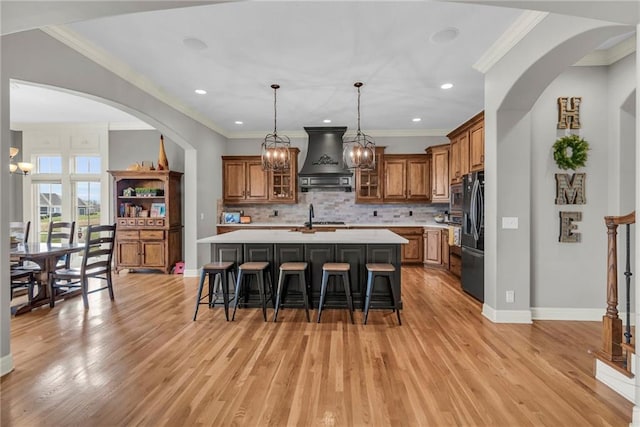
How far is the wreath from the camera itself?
3324mm

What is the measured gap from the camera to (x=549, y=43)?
2607 millimetres

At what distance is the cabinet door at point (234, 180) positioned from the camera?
22.9 feet

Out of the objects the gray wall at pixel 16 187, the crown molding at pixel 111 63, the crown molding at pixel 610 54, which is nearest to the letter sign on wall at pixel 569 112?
the crown molding at pixel 610 54

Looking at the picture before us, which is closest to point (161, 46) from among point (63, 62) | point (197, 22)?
point (197, 22)

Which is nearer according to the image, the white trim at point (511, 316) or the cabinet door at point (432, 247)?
the white trim at point (511, 316)

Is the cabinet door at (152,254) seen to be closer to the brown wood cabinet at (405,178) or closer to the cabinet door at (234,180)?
the cabinet door at (234,180)

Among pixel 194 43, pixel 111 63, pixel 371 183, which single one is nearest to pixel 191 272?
pixel 111 63

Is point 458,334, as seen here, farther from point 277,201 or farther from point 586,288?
point 277,201

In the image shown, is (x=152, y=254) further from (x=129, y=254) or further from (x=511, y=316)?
(x=511, y=316)

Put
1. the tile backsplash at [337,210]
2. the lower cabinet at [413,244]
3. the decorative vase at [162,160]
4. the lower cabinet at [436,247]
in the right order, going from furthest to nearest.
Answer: the tile backsplash at [337,210] < the lower cabinet at [413,244] < the lower cabinet at [436,247] < the decorative vase at [162,160]

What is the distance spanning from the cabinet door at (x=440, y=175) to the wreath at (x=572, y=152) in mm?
2809

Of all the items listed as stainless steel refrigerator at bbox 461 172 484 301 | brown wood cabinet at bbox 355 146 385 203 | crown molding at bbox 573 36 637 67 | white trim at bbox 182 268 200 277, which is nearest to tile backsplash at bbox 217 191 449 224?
brown wood cabinet at bbox 355 146 385 203

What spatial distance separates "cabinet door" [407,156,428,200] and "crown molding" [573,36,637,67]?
350 centimetres

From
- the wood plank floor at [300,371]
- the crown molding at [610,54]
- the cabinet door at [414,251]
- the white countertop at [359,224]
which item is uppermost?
the crown molding at [610,54]
